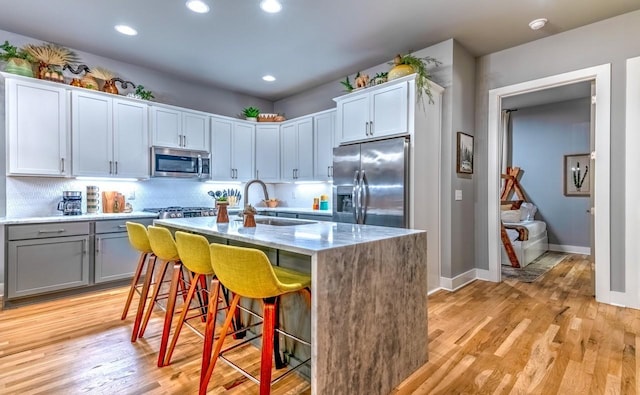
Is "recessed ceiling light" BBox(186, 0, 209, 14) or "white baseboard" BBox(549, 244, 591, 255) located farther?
"white baseboard" BBox(549, 244, 591, 255)

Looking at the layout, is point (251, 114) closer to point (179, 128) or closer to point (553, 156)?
point (179, 128)

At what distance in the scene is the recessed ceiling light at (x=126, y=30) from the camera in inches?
130

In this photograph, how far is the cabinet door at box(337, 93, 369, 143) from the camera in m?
3.74

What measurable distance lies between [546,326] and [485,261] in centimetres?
141

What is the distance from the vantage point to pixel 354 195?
3.69 meters

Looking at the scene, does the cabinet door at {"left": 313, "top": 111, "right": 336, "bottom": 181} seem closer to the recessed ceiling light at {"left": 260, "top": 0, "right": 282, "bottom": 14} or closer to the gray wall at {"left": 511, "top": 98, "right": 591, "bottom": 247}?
the recessed ceiling light at {"left": 260, "top": 0, "right": 282, "bottom": 14}

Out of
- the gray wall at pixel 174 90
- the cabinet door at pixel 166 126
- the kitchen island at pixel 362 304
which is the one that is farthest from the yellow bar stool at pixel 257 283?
the gray wall at pixel 174 90

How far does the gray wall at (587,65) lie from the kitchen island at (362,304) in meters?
2.42

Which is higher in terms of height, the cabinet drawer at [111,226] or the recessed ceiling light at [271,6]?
the recessed ceiling light at [271,6]

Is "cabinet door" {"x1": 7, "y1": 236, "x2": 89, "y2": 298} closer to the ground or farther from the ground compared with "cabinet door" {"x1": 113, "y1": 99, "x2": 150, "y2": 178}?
closer to the ground

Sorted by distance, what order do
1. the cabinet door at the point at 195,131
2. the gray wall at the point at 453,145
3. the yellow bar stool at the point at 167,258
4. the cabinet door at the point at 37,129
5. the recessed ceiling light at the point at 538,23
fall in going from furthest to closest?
1. the cabinet door at the point at 195,131
2. the gray wall at the point at 453,145
3. the cabinet door at the point at 37,129
4. the recessed ceiling light at the point at 538,23
5. the yellow bar stool at the point at 167,258

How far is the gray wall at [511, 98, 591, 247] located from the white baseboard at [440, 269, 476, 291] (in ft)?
11.2

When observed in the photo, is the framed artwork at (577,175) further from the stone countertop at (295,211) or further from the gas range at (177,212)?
the gas range at (177,212)

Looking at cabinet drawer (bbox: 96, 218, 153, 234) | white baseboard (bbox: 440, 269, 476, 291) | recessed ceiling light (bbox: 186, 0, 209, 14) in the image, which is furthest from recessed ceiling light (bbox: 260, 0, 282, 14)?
white baseboard (bbox: 440, 269, 476, 291)
